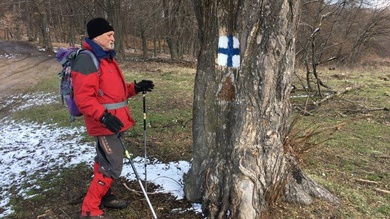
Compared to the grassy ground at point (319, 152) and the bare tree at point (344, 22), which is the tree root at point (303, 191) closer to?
the grassy ground at point (319, 152)

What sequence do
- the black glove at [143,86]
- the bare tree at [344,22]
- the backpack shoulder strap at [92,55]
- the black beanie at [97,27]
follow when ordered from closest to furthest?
the backpack shoulder strap at [92,55] < the black beanie at [97,27] < the black glove at [143,86] < the bare tree at [344,22]

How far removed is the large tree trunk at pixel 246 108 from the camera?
9.71ft

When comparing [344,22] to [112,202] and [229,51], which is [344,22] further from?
[112,202]

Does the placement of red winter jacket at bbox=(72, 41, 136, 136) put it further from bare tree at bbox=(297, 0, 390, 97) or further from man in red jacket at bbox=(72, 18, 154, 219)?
bare tree at bbox=(297, 0, 390, 97)

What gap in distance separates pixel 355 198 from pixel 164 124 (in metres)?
4.19

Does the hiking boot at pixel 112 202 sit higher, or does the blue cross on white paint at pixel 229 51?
the blue cross on white paint at pixel 229 51

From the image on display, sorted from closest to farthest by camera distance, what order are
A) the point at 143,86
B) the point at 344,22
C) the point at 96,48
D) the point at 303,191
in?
the point at 96,48
the point at 303,191
the point at 143,86
the point at 344,22

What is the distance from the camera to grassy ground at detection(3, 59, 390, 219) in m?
3.55

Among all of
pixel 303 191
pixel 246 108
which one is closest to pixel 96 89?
pixel 246 108

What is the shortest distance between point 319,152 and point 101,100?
3772 mm

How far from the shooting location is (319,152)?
5.35m

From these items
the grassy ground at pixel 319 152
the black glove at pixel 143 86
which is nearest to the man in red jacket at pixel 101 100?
the black glove at pixel 143 86

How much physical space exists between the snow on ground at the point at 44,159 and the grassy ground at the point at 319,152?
0.89 feet

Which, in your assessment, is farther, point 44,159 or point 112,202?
Answer: point 44,159
